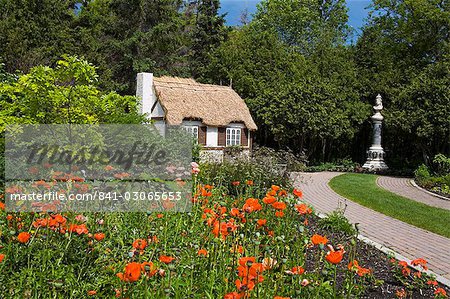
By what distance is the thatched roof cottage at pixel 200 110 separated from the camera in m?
20.2

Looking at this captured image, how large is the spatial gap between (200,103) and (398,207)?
12687 millimetres

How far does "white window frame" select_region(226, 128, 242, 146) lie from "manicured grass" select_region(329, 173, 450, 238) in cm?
809

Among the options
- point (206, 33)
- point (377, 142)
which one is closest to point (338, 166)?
point (377, 142)

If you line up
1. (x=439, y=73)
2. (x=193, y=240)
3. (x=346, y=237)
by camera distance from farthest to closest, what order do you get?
(x=439, y=73), (x=346, y=237), (x=193, y=240)

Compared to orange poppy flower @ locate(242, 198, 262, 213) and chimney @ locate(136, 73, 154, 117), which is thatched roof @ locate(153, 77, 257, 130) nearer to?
chimney @ locate(136, 73, 154, 117)

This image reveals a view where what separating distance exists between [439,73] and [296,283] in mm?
20513

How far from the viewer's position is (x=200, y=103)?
21109mm

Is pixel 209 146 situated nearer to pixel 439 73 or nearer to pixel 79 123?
pixel 439 73

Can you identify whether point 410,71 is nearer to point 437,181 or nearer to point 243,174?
point 437,181

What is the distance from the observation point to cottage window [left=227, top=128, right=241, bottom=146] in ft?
71.5

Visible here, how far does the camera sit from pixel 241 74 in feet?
81.6

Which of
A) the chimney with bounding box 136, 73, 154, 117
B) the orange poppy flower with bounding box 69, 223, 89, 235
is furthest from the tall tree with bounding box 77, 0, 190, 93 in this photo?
the orange poppy flower with bounding box 69, 223, 89, 235

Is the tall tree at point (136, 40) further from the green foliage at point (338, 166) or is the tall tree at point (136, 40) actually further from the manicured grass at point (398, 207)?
the manicured grass at point (398, 207)

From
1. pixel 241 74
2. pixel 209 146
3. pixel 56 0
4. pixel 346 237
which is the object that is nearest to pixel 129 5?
pixel 56 0
